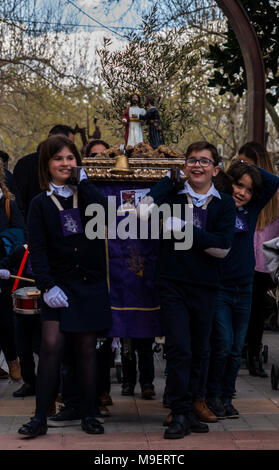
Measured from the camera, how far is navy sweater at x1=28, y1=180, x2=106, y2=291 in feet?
17.3

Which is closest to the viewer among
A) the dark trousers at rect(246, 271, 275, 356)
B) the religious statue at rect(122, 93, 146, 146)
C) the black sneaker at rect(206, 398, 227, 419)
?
the black sneaker at rect(206, 398, 227, 419)

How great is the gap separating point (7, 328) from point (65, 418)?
191 centimetres

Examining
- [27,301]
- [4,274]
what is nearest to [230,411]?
[27,301]

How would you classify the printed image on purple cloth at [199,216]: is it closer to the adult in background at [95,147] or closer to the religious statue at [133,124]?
the religious statue at [133,124]

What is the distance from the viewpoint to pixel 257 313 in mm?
7691

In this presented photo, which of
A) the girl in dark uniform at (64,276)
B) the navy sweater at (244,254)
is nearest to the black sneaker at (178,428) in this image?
the girl in dark uniform at (64,276)

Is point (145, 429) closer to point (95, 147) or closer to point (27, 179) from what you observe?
point (27, 179)

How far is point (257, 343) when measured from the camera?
7641mm

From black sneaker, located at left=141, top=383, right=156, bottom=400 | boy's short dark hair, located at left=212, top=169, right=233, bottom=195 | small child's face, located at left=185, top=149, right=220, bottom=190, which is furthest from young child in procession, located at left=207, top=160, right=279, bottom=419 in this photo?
black sneaker, located at left=141, top=383, right=156, bottom=400

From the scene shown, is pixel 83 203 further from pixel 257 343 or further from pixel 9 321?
pixel 257 343

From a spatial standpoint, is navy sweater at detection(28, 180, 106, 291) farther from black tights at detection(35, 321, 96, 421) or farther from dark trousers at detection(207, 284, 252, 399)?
dark trousers at detection(207, 284, 252, 399)

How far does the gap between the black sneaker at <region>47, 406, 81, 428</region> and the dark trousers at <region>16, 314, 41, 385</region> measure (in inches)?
37.3
